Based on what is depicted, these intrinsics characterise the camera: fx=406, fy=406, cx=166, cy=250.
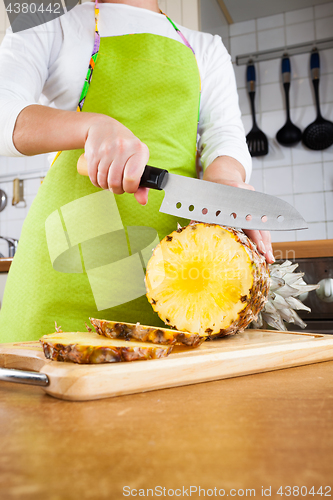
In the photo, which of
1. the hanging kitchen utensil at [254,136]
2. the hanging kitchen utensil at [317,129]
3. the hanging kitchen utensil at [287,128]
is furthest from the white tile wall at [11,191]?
the hanging kitchen utensil at [317,129]

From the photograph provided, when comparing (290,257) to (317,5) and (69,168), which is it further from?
(317,5)

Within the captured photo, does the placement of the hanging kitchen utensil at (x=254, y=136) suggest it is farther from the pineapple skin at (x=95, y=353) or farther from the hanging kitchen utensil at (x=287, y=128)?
the pineapple skin at (x=95, y=353)

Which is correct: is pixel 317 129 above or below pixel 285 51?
below

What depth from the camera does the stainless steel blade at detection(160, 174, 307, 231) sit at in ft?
2.29

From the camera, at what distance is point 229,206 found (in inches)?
27.6

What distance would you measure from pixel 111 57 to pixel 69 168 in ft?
0.84

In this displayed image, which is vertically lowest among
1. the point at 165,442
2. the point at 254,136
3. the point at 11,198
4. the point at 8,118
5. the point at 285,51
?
the point at 165,442

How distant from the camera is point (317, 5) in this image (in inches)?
98.3

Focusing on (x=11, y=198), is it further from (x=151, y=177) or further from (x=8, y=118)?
(x=151, y=177)

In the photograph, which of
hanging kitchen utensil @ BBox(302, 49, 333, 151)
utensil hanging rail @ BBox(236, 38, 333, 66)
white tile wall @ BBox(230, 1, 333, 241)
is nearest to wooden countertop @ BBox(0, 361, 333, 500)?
white tile wall @ BBox(230, 1, 333, 241)

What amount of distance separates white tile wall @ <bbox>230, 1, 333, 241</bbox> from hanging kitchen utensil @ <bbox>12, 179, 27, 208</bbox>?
1601 millimetres

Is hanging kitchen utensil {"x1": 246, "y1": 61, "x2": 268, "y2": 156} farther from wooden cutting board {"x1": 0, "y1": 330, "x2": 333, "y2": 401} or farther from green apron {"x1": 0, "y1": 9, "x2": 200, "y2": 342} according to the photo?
wooden cutting board {"x1": 0, "y1": 330, "x2": 333, "y2": 401}

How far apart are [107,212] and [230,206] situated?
0.25 meters

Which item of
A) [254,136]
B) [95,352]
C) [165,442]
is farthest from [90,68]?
[254,136]
